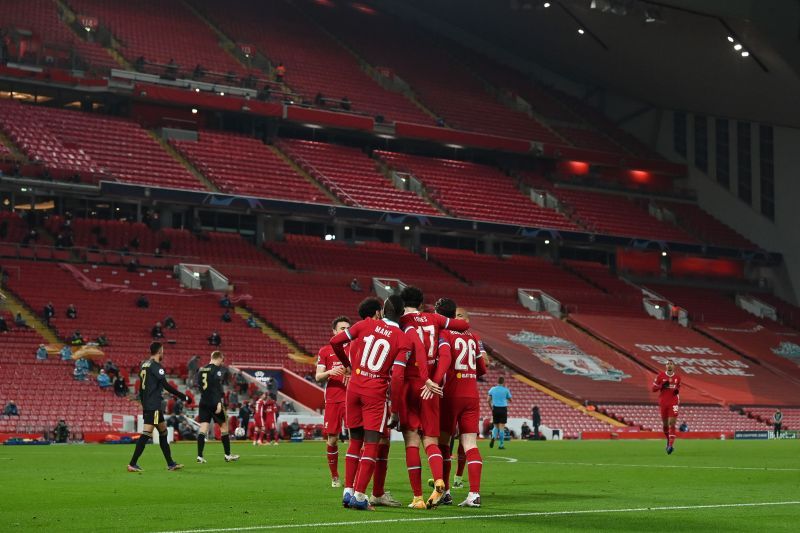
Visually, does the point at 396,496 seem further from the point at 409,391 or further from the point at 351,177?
the point at 351,177

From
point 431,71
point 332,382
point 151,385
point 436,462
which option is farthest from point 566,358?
point 436,462

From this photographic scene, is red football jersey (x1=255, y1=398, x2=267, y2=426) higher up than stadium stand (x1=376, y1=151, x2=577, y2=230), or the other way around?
stadium stand (x1=376, y1=151, x2=577, y2=230)

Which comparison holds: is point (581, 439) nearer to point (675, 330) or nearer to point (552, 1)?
point (675, 330)

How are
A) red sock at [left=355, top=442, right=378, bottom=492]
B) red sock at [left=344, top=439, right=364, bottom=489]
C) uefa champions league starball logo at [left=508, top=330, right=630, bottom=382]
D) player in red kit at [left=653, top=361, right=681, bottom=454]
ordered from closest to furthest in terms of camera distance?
red sock at [left=355, top=442, right=378, bottom=492]
red sock at [left=344, top=439, right=364, bottom=489]
player in red kit at [left=653, top=361, right=681, bottom=454]
uefa champions league starball logo at [left=508, top=330, right=630, bottom=382]

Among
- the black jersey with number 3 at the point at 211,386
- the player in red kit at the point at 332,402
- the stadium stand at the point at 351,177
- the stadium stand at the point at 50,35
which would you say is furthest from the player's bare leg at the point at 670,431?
the stadium stand at the point at 50,35

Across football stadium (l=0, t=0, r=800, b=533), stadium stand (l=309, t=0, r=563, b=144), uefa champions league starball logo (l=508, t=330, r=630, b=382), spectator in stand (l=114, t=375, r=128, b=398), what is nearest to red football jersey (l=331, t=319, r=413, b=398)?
football stadium (l=0, t=0, r=800, b=533)

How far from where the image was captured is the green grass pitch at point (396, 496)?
12.1 meters

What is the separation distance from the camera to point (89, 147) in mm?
57594

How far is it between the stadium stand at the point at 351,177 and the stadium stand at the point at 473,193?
1810 mm

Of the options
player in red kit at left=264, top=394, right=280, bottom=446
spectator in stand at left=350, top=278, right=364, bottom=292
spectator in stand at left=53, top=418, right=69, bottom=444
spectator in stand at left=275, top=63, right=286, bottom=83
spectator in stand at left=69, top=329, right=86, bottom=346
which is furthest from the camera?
spectator in stand at left=275, top=63, right=286, bottom=83

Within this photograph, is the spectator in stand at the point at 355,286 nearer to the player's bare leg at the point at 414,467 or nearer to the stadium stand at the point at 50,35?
the stadium stand at the point at 50,35

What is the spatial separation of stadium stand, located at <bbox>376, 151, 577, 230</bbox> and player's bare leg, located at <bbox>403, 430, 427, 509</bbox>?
2049 inches

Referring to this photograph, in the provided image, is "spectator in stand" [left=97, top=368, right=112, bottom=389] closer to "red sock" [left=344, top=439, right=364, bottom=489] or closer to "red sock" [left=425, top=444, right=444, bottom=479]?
"red sock" [left=344, top=439, right=364, bottom=489]

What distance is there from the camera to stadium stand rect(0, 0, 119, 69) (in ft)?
201
